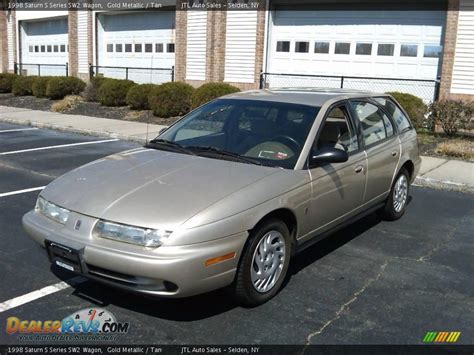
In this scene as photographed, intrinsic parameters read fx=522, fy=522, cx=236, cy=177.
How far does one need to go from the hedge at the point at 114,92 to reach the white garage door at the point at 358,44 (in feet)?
17.1

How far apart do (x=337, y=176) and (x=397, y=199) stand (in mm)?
1893

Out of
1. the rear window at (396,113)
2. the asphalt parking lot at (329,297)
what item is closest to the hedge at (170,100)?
the asphalt parking lot at (329,297)

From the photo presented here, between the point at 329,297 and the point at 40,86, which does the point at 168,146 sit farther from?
the point at 40,86

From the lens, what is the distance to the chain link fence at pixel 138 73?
20.8 m

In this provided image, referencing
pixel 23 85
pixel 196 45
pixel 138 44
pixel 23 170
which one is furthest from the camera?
pixel 23 85

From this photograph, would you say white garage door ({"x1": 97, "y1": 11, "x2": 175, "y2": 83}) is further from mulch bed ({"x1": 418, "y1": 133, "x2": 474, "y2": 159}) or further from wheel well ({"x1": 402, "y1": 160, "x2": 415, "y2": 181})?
wheel well ({"x1": 402, "y1": 160, "x2": 415, "y2": 181})

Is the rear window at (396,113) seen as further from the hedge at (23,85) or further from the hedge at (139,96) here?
the hedge at (23,85)

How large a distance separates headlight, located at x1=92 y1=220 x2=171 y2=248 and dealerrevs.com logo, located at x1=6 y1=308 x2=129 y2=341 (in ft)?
2.12

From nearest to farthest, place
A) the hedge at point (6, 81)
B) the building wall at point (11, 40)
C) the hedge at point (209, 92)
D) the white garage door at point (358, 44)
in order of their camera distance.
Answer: the white garage door at point (358, 44), the hedge at point (209, 92), the hedge at point (6, 81), the building wall at point (11, 40)

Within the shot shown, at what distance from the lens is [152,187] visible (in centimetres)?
381

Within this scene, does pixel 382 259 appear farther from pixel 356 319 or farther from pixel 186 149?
pixel 186 149

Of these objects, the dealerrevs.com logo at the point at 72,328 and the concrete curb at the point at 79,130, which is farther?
the concrete curb at the point at 79,130

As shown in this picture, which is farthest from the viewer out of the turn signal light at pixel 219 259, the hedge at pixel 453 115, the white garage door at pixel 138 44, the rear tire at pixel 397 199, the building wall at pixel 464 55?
the white garage door at pixel 138 44

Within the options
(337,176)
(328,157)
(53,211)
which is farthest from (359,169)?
(53,211)
